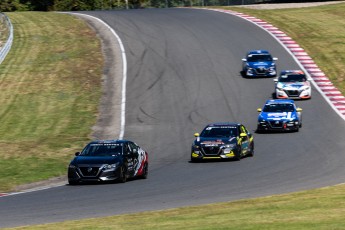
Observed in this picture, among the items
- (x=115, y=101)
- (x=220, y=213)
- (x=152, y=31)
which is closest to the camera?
(x=220, y=213)

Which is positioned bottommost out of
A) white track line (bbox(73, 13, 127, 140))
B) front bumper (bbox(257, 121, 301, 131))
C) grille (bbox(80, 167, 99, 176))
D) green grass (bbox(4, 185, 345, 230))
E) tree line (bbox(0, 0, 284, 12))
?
tree line (bbox(0, 0, 284, 12))

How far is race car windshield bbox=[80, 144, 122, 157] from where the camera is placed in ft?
92.6

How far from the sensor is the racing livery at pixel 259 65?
52.9m

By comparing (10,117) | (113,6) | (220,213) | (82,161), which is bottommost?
(113,6)

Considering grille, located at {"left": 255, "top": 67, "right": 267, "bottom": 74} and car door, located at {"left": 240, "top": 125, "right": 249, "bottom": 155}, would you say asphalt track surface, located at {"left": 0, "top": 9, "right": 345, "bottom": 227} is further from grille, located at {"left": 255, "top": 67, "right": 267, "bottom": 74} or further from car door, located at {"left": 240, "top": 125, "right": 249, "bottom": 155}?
car door, located at {"left": 240, "top": 125, "right": 249, "bottom": 155}

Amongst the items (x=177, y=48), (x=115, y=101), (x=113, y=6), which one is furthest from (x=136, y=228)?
(x=113, y=6)

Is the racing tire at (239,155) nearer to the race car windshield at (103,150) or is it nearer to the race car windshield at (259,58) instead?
the race car windshield at (103,150)

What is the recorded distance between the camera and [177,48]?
59.1 meters

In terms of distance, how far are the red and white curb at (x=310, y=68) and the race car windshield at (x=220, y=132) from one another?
425 inches

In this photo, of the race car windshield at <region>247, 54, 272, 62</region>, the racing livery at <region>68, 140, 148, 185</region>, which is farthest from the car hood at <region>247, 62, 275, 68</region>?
the racing livery at <region>68, 140, 148, 185</region>

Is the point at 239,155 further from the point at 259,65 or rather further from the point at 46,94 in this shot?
the point at 259,65

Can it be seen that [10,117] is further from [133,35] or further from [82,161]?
[133,35]

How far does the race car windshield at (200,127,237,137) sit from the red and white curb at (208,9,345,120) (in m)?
10.8

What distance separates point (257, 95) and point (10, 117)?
1395 centimetres
